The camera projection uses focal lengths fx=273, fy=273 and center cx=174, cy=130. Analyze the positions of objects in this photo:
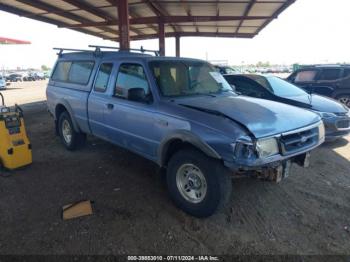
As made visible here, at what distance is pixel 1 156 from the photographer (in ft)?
15.4

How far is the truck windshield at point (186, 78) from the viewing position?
3936 mm

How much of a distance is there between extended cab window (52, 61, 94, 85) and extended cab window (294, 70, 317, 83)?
24.0 ft

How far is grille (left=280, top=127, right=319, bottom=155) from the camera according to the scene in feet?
10.1

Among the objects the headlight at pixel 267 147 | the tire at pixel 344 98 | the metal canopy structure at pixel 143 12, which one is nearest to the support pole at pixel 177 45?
the metal canopy structure at pixel 143 12

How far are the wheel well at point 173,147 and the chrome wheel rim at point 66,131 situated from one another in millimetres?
3013

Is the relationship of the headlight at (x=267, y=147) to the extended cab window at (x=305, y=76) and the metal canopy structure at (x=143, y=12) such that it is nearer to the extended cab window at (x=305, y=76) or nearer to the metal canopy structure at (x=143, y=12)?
the extended cab window at (x=305, y=76)

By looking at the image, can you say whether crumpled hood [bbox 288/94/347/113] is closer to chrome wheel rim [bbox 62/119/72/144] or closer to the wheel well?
the wheel well

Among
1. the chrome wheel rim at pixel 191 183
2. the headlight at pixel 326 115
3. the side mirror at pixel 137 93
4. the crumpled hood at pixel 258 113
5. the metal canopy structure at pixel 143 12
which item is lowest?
the chrome wheel rim at pixel 191 183

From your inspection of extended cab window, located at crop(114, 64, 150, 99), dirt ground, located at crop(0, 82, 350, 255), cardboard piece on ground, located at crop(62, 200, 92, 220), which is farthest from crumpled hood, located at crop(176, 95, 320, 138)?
cardboard piece on ground, located at crop(62, 200, 92, 220)

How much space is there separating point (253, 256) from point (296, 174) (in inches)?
93.4

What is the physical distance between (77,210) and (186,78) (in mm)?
2429

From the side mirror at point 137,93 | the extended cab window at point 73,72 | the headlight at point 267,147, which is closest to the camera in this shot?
the headlight at point 267,147

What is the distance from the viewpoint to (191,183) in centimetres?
342

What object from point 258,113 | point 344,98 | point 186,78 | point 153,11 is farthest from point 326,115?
point 153,11
